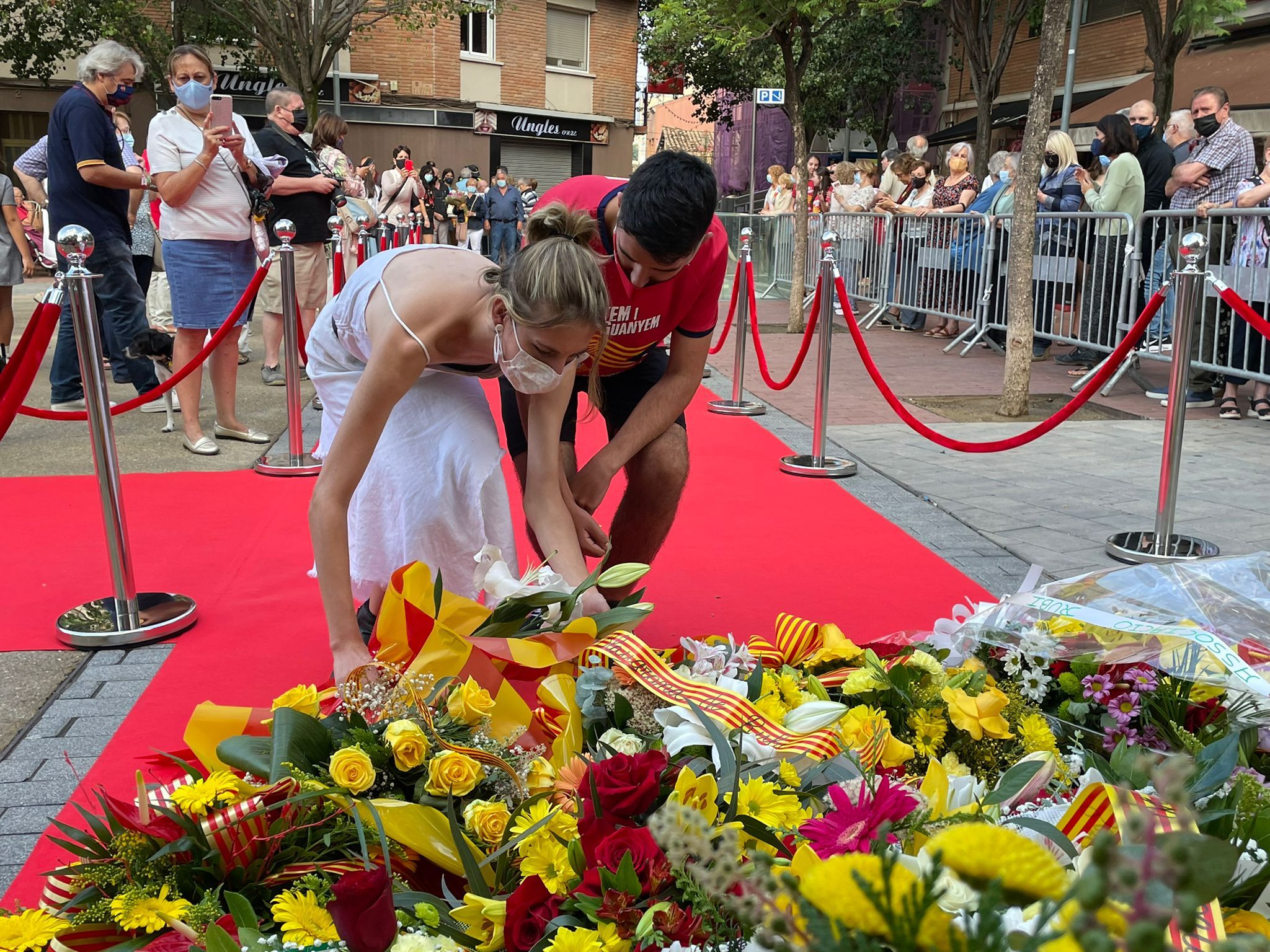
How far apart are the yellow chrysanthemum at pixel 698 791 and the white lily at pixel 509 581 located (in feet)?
2.40

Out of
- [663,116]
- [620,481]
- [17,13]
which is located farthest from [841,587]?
[663,116]

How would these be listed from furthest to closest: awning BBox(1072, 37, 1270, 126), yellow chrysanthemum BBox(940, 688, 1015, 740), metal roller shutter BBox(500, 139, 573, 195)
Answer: metal roller shutter BBox(500, 139, 573, 195) → awning BBox(1072, 37, 1270, 126) → yellow chrysanthemum BBox(940, 688, 1015, 740)

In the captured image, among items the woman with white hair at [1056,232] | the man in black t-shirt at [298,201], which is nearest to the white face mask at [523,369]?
the man in black t-shirt at [298,201]

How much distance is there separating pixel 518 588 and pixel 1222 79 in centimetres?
1847

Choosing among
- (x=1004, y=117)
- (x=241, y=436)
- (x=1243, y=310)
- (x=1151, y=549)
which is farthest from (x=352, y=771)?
(x=1004, y=117)

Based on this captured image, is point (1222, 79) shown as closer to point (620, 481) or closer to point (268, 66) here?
point (620, 481)

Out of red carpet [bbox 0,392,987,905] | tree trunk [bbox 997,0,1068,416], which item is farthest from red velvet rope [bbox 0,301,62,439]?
tree trunk [bbox 997,0,1068,416]

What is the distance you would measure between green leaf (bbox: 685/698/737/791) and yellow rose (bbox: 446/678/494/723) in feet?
1.12

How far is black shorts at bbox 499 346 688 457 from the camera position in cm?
357

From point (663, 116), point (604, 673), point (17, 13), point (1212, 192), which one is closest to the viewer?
point (604, 673)

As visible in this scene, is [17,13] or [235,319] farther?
[17,13]

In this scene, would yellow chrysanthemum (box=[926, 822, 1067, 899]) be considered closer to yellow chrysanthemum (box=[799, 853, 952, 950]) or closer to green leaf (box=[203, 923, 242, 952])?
yellow chrysanthemum (box=[799, 853, 952, 950])

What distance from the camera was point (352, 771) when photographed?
1.66 m

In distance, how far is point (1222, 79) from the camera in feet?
56.4
